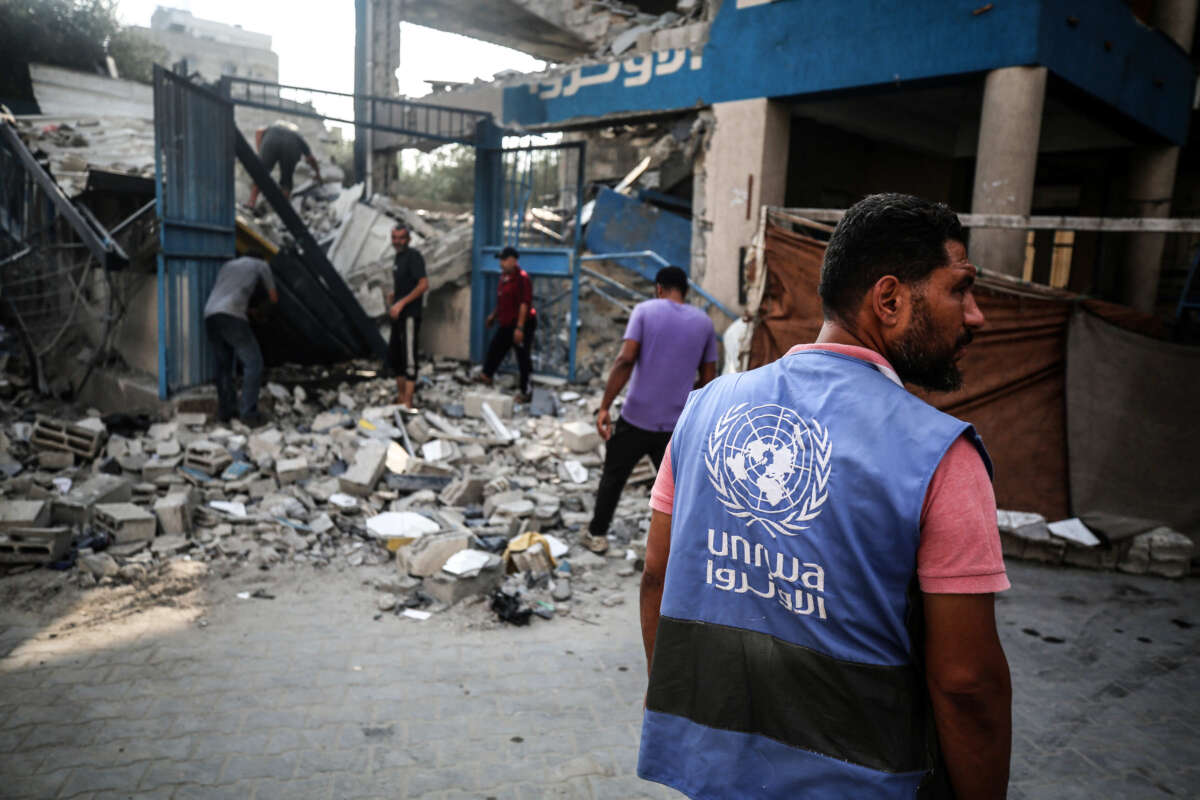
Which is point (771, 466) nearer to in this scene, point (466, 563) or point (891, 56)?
point (466, 563)

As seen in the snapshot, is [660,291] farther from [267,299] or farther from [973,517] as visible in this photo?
[267,299]


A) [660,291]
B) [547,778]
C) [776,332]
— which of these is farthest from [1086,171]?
[547,778]

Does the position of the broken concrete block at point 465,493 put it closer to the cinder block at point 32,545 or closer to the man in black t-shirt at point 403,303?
the man in black t-shirt at point 403,303

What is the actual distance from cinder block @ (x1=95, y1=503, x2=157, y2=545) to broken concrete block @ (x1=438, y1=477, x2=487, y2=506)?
2.05m

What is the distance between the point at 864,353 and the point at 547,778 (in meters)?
2.29

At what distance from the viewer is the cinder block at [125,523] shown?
509 cm

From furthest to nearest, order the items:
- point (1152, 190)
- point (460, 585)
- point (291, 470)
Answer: point (1152, 190), point (291, 470), point (460, 585)

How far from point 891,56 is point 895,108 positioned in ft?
8.17

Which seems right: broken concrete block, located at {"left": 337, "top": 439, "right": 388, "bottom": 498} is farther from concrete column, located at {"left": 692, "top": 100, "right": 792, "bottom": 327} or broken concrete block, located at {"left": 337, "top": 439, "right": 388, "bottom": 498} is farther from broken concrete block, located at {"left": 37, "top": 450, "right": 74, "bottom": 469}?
concrete column, located at {"left": 692, "top": 100, "right": 792, "bottom": 327}

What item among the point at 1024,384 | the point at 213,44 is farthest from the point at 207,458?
the point at 213,44

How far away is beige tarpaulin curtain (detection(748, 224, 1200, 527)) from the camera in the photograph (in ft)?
19.3

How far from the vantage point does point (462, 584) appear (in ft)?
15.1

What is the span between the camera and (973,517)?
3.70ft

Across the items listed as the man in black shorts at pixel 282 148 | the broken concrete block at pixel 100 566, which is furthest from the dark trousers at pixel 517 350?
the broken concrete block at pixel 100 566
